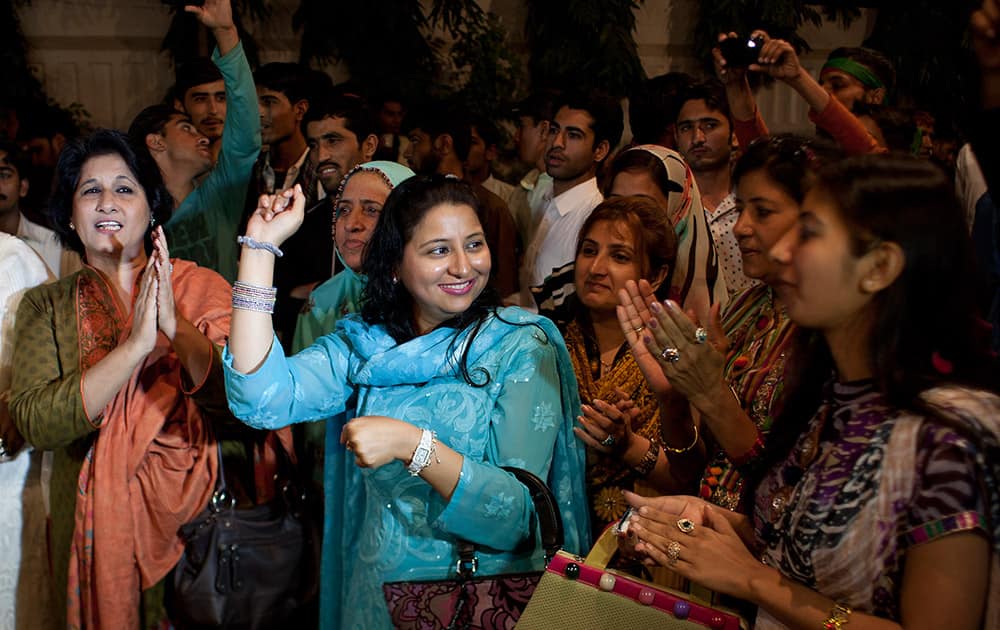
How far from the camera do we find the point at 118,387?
2.07 meters

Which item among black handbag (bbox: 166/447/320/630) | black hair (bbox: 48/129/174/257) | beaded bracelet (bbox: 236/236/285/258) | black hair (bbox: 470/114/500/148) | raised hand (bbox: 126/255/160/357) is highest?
black hair (bbox: 470/114/500/148)

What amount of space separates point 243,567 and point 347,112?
6.13 feet

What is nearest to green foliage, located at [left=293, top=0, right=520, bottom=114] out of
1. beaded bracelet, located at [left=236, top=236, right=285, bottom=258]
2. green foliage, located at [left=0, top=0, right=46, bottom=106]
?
green foliage, located at [left=0, top=0, right=46, bottom=106]

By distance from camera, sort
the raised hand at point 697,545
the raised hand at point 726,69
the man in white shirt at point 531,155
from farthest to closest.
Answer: the man in white shirt at point 531,155
the raised hand at point 726,69
the raised hand at point 697,545

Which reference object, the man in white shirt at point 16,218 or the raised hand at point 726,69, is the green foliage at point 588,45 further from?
the man in white shirt at point 16,218

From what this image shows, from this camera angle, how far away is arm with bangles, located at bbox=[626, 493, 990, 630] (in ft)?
3.65

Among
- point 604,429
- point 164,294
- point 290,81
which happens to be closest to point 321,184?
point 290,81

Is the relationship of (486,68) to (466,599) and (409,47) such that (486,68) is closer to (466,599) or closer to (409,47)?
(409,47)

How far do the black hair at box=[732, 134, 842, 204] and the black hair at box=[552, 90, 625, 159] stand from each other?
1.94 metres

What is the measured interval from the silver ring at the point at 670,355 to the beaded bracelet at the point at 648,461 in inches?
17.8

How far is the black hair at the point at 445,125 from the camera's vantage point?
4980mm

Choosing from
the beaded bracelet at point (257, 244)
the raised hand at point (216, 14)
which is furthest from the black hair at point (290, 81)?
the beaded bracelet at point (257, 244)

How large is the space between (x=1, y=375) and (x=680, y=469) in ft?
5.72

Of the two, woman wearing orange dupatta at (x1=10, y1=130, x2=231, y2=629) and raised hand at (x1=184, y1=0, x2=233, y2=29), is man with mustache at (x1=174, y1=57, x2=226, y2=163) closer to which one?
raised hand at (x1=184, y1=0, x2=233, y2=29)
